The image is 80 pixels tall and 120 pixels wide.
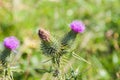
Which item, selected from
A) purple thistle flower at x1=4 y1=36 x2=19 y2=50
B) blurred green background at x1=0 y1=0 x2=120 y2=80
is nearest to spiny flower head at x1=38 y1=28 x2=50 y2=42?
purple thistle flower at x1=4 y1=36 x2=19 y2=50

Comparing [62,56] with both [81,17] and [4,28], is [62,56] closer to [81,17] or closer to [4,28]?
[4,28]

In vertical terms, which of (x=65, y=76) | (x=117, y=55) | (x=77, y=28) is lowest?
(x=117, y=55)

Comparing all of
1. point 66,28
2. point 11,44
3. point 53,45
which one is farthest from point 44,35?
point 66,28

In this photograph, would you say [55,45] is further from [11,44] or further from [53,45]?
[11,44]

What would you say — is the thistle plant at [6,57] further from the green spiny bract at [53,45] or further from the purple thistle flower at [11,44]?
the green spiny bract at [53,45]

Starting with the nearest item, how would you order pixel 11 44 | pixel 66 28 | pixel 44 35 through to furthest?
pixel 44 35 → pixel 11 44 → pixel 66 28

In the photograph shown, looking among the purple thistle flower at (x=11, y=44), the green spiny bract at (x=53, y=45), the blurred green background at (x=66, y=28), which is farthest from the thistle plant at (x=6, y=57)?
the blurred green background at (x=66, y=28)

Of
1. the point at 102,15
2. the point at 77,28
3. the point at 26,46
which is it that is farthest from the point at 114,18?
the point at 77,28

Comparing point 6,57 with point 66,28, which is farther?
point 66,28

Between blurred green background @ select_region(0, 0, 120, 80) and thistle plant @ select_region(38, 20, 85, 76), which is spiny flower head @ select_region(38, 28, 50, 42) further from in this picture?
blurred green background @ select_region(0, 0, 120, 80)
